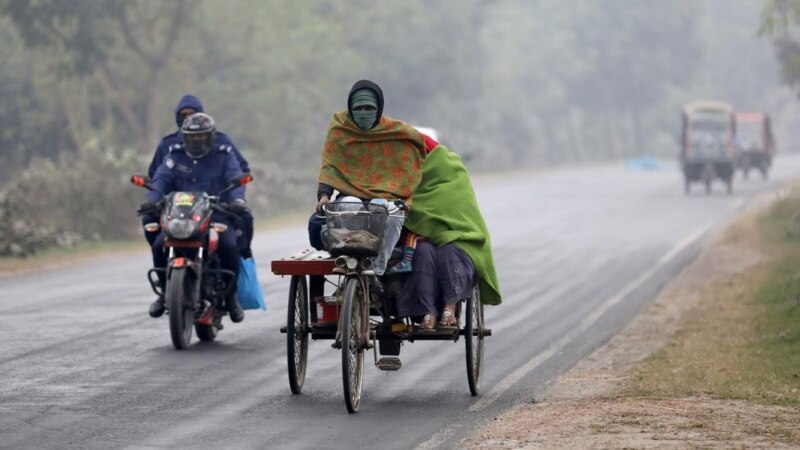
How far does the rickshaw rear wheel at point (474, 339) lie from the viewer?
11.1m

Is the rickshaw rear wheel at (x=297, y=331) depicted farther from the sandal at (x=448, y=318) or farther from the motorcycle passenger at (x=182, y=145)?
the motorcycle passenger at (x=182, y=145)

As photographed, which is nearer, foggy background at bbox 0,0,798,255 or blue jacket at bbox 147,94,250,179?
blue jacket at bbox 147,94,250,179

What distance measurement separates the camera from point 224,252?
47.1 feet

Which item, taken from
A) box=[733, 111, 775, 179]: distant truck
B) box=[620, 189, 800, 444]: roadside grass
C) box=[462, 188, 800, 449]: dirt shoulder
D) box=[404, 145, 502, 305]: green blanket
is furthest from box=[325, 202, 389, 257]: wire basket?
box=[733, 111, 775, 179]: distant truck

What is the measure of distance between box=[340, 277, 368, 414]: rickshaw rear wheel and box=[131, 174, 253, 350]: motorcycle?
3439mm

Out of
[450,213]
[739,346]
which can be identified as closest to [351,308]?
[450,213]

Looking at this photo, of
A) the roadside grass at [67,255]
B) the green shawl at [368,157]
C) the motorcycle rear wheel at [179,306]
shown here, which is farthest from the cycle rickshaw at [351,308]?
the roadside grass at [67,255]

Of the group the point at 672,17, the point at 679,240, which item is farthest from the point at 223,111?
the point at 672,17

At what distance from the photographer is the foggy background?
32.3 meters

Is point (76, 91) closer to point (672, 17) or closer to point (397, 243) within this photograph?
point (397, 243)

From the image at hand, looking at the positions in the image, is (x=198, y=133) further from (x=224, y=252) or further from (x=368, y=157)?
(x=368, y=157)

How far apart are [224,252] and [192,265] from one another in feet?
1.65

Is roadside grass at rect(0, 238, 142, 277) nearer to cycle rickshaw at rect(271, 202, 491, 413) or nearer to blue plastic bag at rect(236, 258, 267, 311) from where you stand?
blue plastic bag at rect(236, 258, 267, 311)

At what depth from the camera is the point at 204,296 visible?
47.0 ft
